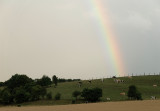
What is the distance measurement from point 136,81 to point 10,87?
3146 inches

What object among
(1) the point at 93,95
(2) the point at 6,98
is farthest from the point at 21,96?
(1) the point at 93,95

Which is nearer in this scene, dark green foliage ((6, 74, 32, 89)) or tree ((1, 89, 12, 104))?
tree ((1, 89, 12, 104))

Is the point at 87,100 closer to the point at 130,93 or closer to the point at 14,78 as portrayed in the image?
the point at 130,93

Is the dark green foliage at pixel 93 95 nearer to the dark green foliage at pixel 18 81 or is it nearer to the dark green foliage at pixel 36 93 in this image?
the dark green foliage at pixel 36 93

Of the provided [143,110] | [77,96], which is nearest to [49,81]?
[77,96]

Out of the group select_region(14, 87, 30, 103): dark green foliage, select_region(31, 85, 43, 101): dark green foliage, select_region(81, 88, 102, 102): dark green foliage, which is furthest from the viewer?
select_region(14, 87, 30, 103): dark green foliage

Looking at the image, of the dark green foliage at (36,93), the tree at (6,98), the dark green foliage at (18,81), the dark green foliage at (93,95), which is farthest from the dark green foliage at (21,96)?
the dark green foliage at (18,81)

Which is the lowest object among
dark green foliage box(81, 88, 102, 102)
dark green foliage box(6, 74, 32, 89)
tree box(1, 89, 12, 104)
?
tree box(1, 89, 12, 104)

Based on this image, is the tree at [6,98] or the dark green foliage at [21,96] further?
the tree at [6,98]

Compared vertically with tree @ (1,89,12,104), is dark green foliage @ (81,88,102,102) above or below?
above

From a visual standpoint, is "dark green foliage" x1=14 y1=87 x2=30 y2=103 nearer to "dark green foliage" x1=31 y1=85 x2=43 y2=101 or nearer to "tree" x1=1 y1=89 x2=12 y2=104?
"dark green foliage" x1=31 y1=85 x2=43 y2=101

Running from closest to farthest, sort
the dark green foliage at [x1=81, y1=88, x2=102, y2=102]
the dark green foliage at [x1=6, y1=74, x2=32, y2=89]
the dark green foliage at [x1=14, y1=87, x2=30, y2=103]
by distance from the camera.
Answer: the dark green foliage at [x1=81, y1=88, x2=102, y2=102] < the dark green foliage at [x1=14, y1=87, x2=30, y2=103] < the dark green foliage at [x1=6, y1=74, x2=32, y2=89]

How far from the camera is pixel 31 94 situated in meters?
151

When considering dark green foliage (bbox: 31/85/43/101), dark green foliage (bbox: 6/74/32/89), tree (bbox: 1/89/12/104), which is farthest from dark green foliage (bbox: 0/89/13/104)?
dark green foliage (bbox: 6/74/32/89)
